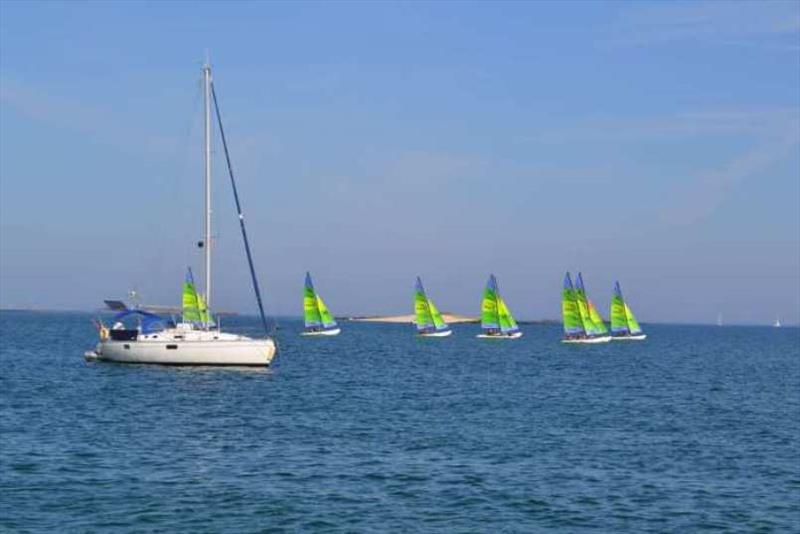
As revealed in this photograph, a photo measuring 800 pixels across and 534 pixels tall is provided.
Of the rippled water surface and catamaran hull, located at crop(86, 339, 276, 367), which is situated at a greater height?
catamaran hull, located at crop(86, 339, 276, 367)

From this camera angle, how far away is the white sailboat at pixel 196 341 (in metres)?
66.0

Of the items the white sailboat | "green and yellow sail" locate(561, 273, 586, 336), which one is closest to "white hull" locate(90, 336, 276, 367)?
Answer: the white sailboat

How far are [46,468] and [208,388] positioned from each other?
27.0 m

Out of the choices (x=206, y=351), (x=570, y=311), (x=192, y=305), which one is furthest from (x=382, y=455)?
(x=570, y=311)

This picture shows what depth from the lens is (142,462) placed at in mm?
32125

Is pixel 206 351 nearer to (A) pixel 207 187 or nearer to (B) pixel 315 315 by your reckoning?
(A) pixel 207 187

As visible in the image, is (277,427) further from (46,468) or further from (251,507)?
(251,507)

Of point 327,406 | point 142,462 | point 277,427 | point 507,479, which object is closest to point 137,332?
point 327,406

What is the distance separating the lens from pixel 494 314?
142m

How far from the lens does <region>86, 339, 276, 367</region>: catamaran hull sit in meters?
65.8

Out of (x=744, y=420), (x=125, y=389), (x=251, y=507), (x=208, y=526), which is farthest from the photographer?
(x=125, y=389)

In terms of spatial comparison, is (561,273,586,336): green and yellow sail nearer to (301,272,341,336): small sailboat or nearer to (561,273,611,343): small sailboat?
(561,273,611,343): small sailboat

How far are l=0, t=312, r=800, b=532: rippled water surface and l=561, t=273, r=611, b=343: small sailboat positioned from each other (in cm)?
5868

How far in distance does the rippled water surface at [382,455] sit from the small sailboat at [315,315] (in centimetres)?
7224
